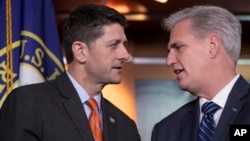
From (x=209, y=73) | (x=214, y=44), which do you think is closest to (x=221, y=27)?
(x=214, y=44)

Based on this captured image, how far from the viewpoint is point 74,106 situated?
2201 millimetres

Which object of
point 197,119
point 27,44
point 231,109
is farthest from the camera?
point 27,44

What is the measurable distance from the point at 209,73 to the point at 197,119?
0.19 metres

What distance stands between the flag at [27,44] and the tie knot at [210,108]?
0.93 metres

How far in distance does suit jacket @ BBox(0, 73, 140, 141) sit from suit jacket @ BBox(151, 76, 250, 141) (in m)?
0.25

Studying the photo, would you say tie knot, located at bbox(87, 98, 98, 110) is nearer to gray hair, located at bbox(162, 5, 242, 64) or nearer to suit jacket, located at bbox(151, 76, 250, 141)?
suit jacket, located at bbox(151, 76, 250, 141)

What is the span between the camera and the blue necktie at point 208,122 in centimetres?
198

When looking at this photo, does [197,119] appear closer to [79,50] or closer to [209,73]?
[209,73]

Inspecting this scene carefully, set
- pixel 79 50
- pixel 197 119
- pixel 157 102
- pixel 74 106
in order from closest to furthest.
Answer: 1. pixel 197 119
2. pixel 74 106
3. pixel 79 50
4. pixel 157 102

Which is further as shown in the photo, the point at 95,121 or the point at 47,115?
the point at 95,121

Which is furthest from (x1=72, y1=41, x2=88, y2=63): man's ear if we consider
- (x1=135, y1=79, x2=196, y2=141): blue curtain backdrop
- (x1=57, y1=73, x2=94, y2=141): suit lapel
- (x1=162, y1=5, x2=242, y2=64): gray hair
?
(x1=135, y1=79, x2=196, y2=141): blue curtain backdrop

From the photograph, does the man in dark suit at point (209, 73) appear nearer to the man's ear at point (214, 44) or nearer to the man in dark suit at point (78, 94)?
the man's ear at point (214, 44)

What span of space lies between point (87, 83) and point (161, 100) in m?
2.23

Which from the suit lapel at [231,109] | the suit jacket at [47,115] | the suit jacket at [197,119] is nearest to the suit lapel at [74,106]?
the suit jacket at [47,115]
